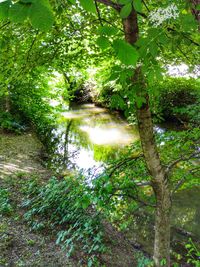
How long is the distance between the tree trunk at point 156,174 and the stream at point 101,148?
2.06ft

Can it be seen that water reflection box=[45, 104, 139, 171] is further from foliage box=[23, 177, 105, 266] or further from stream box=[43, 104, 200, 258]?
foliage box=[23, 177, 105, 266]

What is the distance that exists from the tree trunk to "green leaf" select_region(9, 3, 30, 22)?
1.63m

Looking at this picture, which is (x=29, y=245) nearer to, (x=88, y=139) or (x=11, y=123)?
(x=11, y=123)

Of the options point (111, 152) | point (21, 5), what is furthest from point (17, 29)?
point (111, 152)

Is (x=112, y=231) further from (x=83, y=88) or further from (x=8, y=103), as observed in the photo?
(x=83, y=88)

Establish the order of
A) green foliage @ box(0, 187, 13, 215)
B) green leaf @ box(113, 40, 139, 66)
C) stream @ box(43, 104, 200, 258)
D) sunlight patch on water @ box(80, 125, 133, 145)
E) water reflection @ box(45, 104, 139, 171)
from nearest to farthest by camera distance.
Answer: green leaf @ box(113, 40, 139, 66) → green foliage @ box(0, 187, 13, 215) → stream @ box(43, 104, 200, 258) → water reflection @ box(45, 104, 139, 171) → sunlight patch on water @ box(80, 125, 133, 145)

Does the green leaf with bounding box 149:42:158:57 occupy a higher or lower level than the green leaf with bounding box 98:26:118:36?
lower

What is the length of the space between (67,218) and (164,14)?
3.16m

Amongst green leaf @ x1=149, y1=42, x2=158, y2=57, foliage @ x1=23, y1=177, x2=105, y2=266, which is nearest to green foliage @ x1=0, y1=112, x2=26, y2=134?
foliage @ x1=23, y1=177, x2=105, y2=266

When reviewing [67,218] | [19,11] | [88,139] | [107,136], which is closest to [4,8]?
[19,11]

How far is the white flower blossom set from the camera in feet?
4.46

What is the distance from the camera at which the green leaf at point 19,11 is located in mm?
770

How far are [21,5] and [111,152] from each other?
29.8 feet

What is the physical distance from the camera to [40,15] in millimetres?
772
